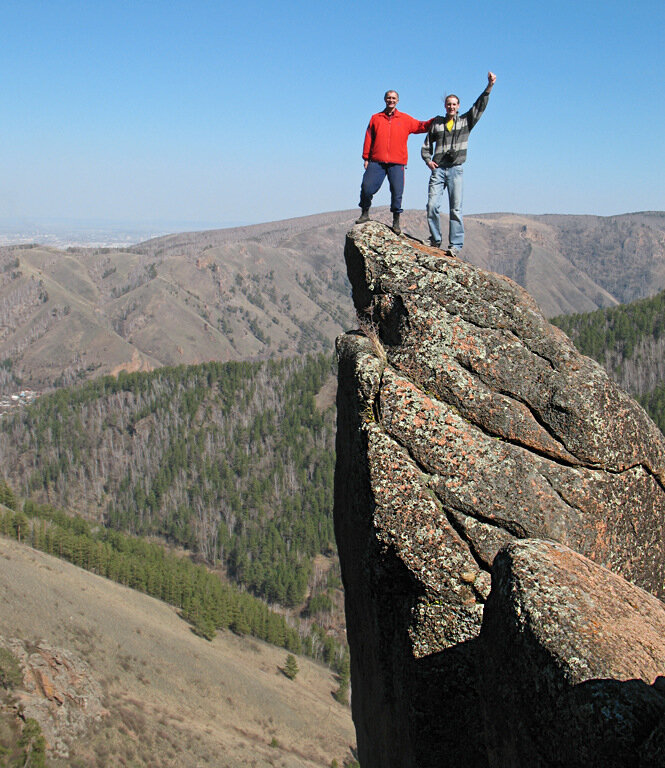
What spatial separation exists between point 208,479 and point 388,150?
16890 cm

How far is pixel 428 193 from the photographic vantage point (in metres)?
16.6

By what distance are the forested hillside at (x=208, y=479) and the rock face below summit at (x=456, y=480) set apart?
129 meters

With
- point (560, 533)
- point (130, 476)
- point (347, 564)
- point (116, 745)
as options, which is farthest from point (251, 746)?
point (130, 476)

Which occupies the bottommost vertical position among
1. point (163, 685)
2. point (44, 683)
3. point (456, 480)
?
point (163, 685)

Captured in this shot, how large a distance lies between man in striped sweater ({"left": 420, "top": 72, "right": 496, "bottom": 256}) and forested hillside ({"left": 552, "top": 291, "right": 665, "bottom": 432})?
159158mm

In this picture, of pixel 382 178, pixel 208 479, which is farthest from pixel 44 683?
pixel 208 479

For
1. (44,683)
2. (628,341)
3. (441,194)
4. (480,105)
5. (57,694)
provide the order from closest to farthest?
(480,105), (441,194), (57,694), (44,683), (628,341)

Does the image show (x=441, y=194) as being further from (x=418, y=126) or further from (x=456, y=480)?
(x=456, y=480)

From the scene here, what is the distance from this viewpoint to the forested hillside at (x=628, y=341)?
170 m

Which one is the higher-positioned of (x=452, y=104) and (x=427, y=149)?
(x=452, y=104)

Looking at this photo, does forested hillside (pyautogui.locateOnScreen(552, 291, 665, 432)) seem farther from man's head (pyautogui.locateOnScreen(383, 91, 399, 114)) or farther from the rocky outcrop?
man's head (pyautogui.locateOnScreen(383, 91, 399, 114))

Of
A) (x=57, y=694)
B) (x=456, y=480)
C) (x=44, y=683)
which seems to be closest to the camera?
(x=456, y=480)

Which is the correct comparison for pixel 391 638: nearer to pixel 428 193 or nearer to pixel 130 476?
pixel 428 193

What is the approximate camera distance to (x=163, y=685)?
219ft
